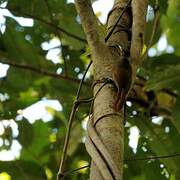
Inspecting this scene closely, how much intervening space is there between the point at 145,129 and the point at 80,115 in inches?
12.5

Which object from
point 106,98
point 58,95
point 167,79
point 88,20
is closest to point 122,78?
point 106,98

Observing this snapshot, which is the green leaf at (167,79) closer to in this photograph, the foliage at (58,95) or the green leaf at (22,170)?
the foliage at (58,95)

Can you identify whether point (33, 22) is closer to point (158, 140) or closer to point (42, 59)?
point (42, 59)

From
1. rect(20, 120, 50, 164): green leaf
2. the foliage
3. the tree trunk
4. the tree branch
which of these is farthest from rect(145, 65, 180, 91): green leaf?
rect(20, 120, 50, 164): green leaf

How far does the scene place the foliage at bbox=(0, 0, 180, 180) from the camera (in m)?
1.59

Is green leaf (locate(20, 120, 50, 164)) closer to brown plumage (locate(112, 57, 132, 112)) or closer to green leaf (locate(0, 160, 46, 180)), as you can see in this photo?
green leaf (locate(0, 160, 46, 180))

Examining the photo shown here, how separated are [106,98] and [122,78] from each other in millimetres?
66

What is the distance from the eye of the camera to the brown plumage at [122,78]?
2.62 ft

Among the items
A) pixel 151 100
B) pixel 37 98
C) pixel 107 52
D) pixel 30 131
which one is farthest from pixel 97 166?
pixel 37 98

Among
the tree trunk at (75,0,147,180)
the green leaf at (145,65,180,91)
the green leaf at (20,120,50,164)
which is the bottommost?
the tree trunk at (75,0,147,180)

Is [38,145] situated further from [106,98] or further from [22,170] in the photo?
[106,98]

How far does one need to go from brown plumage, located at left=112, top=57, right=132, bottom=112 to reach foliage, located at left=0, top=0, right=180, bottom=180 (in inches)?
28.6

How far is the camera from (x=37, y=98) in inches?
82.9

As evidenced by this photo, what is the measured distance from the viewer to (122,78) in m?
0.80
